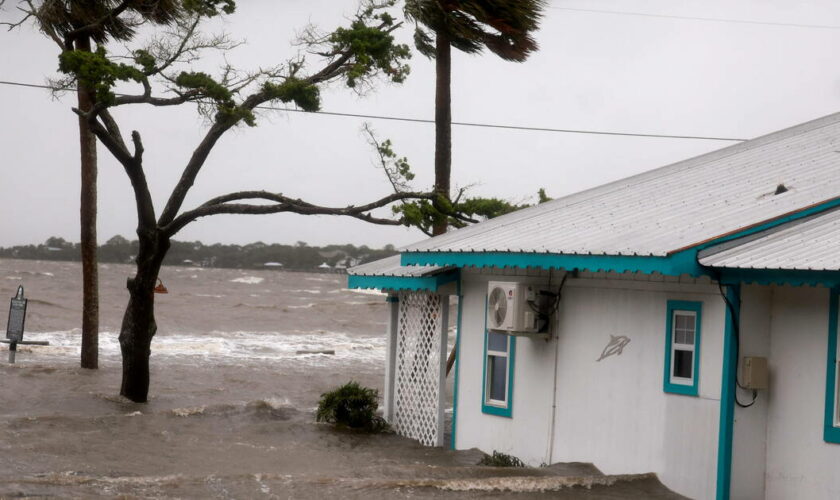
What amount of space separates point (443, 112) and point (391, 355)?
5.61 metres

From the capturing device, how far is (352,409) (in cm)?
1566

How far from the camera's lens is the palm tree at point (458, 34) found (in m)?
17.6

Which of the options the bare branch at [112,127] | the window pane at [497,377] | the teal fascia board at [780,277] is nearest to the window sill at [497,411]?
the window pane at [497,377]

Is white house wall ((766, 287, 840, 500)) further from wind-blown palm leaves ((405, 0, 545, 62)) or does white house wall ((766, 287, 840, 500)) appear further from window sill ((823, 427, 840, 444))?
wind-blown palm leaves ((405, 0, 545, 62))

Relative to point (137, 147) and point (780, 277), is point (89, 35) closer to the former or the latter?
point (137, 147)

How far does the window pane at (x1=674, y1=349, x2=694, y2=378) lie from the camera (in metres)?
9.91

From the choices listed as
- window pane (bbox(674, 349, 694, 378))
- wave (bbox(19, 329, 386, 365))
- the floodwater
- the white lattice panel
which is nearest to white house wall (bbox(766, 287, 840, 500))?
window pane (bbox(674, 349, 694, 378))

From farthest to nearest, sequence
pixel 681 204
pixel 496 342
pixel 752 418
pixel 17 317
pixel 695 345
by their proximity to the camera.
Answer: pixel 17 317 → pixel 496 342 → pixel 681 204 → pixel 695 345 → pixel 752 418

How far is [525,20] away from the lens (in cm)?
1755

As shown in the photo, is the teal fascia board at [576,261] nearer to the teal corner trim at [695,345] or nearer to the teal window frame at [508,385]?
the teal corner trim at [695,345]

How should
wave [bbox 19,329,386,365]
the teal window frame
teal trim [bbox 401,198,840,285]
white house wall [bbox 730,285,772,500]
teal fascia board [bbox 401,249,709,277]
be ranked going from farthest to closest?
wave [bbox 19,329,386,365] < the teal window frame < white house wall [bbox 730,285,772,500] < teal fascia board [bbox 401,249,709,277] < teal trim [bbox 401,198,840,285]

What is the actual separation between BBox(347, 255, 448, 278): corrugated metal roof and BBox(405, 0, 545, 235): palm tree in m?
1.93

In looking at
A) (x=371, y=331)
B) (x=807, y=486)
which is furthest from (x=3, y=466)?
(x=371, y=331)

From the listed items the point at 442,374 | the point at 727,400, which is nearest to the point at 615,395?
the point at 727,400
